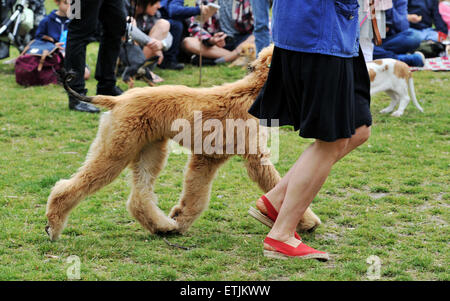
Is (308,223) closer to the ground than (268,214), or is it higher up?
closer to the ground

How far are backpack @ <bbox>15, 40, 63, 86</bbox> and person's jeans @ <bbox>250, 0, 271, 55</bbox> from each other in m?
2.94

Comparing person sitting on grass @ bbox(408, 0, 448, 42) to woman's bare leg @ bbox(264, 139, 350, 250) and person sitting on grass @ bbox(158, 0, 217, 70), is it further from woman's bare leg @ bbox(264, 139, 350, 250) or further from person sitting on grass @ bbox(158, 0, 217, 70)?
woman's bare leg @ bbox(264, 139, 350, 250)

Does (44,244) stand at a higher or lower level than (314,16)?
lower

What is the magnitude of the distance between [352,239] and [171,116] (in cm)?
149

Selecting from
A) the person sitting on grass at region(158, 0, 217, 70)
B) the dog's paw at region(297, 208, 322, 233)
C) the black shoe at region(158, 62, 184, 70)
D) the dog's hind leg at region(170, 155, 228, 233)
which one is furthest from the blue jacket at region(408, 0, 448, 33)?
the dog's hind leg at region(170, 155, 228, 233)

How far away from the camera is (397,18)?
10.5 meters

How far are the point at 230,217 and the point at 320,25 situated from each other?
6.32 feet

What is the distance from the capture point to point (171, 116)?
3922 millimetres

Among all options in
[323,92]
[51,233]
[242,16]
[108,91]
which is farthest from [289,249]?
[242,16]

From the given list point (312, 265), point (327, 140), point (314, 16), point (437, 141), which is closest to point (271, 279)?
point (312, 265)

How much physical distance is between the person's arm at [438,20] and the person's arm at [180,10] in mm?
4647

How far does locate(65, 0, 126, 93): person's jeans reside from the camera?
6.59 m

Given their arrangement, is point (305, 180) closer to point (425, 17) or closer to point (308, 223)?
point (308, 223)

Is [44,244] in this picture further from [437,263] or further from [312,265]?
[437,263]
